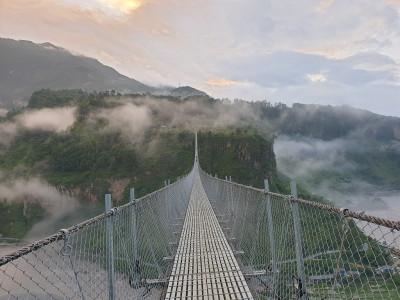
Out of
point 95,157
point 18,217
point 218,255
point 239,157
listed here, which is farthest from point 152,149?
point 218,255

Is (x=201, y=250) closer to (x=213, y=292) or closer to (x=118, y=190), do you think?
(x=213, y=292)

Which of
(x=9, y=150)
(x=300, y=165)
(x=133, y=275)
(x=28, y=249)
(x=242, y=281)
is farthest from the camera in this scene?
(x=300, y=165)

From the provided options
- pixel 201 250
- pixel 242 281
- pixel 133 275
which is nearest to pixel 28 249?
pixel 133 275

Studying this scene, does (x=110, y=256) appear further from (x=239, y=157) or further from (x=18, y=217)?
(x=18, y=217)

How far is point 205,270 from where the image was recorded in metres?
3.81

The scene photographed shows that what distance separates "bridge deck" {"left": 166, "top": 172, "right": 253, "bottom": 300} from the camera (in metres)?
3.11

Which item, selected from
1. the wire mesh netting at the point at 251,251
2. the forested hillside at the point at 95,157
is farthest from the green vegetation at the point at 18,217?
the wire mesh netting at the point at 251,251

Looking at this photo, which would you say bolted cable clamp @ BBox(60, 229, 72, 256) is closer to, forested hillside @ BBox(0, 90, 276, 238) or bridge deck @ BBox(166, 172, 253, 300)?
bridge deck @ BBox(166, 172, 253, 300)

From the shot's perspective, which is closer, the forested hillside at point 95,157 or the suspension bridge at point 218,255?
the suspension bridge at point 218,255

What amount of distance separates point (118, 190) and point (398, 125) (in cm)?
12183

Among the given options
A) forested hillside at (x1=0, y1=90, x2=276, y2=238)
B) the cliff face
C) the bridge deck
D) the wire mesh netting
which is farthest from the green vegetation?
the wire mesh netting

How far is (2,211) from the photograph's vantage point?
5719 cm

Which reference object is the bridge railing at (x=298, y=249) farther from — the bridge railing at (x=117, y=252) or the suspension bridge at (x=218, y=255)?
the bridge railing at (x=117, y=252)

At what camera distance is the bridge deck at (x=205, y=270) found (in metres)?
3.11
